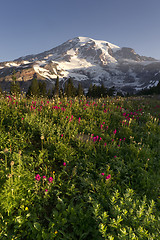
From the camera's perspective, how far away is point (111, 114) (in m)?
7.36

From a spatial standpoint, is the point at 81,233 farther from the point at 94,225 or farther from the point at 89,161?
the point at 89,161

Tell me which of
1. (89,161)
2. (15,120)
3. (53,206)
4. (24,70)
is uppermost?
(24,70)

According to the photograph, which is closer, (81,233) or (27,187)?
(81,233)

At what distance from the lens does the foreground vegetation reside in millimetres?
2324

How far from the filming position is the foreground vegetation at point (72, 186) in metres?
2.32

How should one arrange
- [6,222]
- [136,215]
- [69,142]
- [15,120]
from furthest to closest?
1. [15,120]
2. [69,142]
3. [136,215]
4. [6,222]

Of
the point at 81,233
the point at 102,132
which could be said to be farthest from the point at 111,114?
the point at 81,233

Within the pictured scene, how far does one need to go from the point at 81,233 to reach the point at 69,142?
2678 millimetres

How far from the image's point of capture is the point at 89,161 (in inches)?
155

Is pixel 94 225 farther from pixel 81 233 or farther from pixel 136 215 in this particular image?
pixel 136 215

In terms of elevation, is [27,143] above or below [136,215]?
above

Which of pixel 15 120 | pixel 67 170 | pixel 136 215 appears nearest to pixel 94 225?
pixel 136 215

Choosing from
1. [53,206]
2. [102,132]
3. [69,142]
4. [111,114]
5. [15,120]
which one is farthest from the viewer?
[111,114]

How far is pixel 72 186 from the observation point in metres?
3.04
